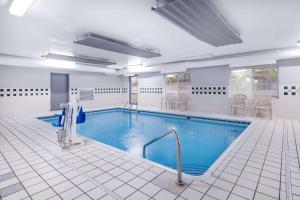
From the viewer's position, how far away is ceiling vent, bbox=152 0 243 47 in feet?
7.36

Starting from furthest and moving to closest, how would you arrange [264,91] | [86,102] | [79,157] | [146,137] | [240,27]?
[86,102], [264,91], [146,137], [240,27], [79,157]

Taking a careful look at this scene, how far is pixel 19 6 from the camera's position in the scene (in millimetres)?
2432

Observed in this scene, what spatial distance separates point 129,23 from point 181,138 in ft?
10.4

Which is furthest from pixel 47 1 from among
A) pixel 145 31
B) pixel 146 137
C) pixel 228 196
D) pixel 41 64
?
pixel 41 64

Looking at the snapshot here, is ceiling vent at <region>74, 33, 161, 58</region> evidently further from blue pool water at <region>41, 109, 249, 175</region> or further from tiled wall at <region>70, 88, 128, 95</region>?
tiled wall at <region>70, 88, 128, 95</region>

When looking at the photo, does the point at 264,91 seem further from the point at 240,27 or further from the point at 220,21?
the point at 220,21

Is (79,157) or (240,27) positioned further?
(240,27)

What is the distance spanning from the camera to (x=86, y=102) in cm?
953

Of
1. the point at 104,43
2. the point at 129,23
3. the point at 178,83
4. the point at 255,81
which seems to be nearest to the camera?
the point at 129,23

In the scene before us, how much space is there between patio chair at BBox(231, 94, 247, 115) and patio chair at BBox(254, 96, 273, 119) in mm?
384

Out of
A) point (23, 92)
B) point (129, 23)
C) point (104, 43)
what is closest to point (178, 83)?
point (104, 43)

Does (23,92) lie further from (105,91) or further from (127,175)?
(127,175)

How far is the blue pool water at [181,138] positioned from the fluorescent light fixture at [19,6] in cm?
311

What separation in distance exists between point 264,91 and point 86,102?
850 centimetres
